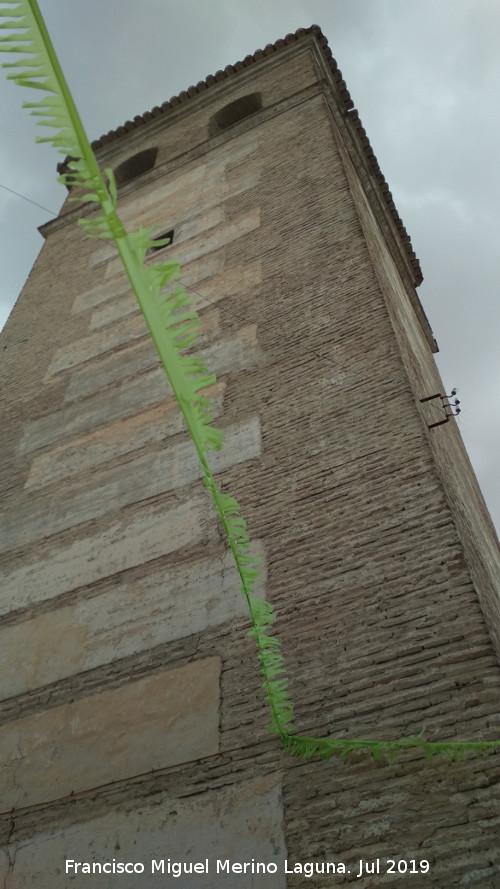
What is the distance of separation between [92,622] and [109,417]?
→ 1.84 meters

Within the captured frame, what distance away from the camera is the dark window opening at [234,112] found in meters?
9.45

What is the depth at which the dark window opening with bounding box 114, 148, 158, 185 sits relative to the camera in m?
9.95

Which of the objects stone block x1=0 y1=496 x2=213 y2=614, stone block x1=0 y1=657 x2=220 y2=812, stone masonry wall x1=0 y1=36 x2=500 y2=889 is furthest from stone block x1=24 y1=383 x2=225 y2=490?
stone block x1=0 y1=657 x2=220 y2=812

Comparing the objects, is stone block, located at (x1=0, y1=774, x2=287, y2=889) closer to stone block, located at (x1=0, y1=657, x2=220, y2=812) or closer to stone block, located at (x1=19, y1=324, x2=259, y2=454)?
stone block, located at (x1=0, y1=657, x2=220, y2=812)

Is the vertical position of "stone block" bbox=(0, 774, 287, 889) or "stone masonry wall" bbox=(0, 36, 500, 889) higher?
"stone masonry wall" bbox=(0, 36, 500, 889)

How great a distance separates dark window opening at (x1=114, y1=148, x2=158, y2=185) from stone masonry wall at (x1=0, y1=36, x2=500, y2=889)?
4.63 meters

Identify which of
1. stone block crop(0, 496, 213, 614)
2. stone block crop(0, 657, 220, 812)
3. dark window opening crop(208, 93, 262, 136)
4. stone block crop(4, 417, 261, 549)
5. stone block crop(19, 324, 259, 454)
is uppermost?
dark window opening crop(208, 93, 262, 136)

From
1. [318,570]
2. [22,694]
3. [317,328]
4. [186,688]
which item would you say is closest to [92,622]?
[22,694]

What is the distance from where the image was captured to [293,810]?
8.09 feet

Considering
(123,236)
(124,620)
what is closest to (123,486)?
(124,620)

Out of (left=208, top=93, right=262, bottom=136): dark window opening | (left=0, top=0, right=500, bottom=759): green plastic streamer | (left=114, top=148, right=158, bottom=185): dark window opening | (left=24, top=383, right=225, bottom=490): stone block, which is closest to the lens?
(left=0, top=0, right=500, bottom=759): green plastic streamer

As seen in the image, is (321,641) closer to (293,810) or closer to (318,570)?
(318,570)

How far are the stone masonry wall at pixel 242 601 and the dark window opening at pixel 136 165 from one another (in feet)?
15.2

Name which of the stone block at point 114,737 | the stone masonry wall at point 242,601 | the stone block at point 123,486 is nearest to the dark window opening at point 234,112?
the stone masonry wall at point 242,601
